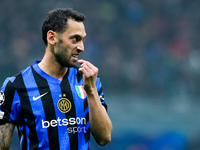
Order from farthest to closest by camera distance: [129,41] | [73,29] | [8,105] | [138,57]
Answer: [129,41] → [138,57] → [73,29] → [8,105]

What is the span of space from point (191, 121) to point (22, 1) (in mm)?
5715

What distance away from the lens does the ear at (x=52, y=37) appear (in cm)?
258

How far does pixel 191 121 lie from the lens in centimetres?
845

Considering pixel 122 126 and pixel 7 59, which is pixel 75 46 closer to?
pixel 122 126

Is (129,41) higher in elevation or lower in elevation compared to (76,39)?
higher

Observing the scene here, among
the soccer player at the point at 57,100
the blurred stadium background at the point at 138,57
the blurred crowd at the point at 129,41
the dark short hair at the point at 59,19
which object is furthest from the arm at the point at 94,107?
the blurred crowd at the point at 129,41

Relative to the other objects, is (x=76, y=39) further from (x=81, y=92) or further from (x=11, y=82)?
(x=11, y=82)

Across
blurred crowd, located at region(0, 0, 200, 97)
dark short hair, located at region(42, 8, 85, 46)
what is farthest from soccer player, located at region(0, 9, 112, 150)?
blurred crowd, located at region(0, 0, 200, 97)

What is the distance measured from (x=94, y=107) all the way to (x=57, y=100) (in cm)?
26

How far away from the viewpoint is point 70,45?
8.23 feet

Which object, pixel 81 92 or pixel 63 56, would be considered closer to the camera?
pixel 63 56

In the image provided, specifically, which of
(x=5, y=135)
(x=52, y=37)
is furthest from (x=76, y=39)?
(x=5, y=135)

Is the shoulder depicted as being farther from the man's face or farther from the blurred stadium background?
the blurred stadium background

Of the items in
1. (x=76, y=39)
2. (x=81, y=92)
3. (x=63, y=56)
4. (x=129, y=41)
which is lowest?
(x=81, y=92)
